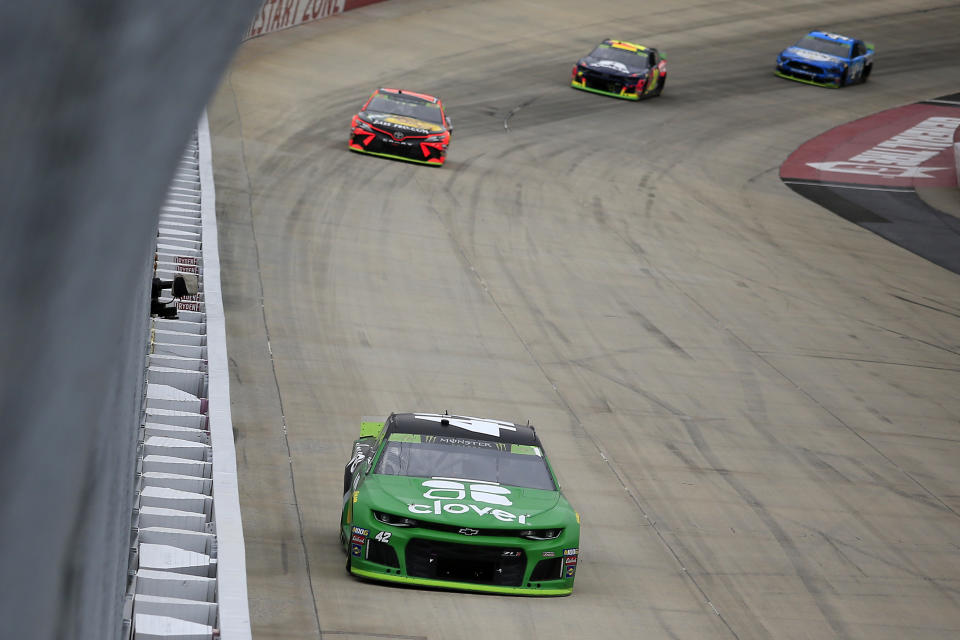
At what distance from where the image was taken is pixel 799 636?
9.44 m

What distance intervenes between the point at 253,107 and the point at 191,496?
22.8m

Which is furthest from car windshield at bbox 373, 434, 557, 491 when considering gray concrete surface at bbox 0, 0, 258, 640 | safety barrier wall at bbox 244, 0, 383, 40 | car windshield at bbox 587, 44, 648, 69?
car windshield at bbox 587, 44, 648, 69

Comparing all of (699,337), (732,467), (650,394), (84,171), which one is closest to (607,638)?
(732,467)

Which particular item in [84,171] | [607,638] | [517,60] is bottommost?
[517,60]

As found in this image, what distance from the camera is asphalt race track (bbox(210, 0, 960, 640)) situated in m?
10.1

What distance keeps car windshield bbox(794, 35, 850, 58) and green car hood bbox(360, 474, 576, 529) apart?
117 ft

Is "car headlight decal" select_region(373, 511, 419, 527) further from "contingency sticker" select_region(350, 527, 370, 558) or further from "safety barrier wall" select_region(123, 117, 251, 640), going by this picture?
"safety barrier wall" select_region(123, 117, 251, 640)

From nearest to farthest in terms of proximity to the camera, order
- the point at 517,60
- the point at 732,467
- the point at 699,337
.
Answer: the point at 732,467
the point at 699,337
the point at 517,60

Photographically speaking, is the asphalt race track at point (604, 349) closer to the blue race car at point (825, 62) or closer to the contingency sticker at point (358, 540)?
the contingency sticker at point (358, 540)

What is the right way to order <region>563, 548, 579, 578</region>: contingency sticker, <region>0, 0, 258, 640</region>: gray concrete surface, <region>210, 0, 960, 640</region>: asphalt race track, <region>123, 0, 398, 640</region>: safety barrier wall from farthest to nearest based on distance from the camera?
<region>210, 0, 960, 640</region>: asphalt race track → <region>563, 548, 579, 578</region>: contingency sticker → <region>123, 0, 398, 640</region>: safety barrier wall → <region>0, 0, 258, 640</region>: gray concrete surface

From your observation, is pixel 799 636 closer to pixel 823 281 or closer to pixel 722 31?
pixel 823 281

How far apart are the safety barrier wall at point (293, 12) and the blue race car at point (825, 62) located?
14100mm

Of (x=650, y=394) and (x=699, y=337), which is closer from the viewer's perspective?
(x=650, y=394)

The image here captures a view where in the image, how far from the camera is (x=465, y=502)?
938cm
